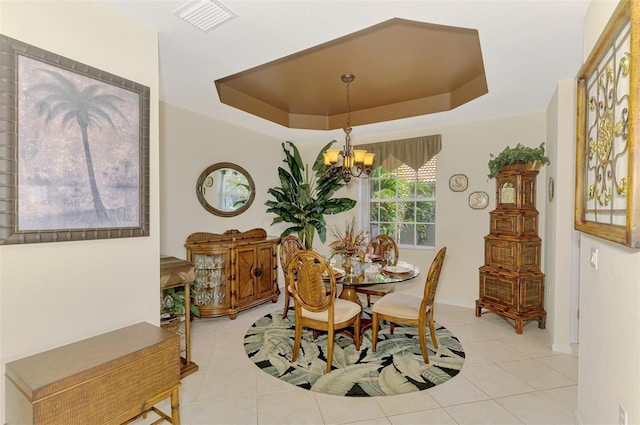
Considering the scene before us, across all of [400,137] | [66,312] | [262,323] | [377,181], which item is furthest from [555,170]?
[66,312]

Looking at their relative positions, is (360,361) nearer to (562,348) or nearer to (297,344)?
(297,344)

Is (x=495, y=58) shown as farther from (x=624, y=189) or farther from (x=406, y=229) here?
(x=406, y=229)

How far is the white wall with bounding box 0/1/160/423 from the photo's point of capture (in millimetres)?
1502

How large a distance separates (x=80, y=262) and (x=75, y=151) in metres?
0.63

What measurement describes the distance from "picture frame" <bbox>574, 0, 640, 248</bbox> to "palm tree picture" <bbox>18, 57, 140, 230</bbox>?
8.21ft

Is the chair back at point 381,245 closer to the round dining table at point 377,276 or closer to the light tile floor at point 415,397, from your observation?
the round dining table at point 377,276

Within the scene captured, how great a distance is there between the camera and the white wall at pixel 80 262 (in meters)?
1.50

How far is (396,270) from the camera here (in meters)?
3.04

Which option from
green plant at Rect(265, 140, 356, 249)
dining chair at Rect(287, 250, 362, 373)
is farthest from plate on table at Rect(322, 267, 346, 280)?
green plant at Rect(265, 140, 356, 249)

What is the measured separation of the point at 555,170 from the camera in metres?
2.98

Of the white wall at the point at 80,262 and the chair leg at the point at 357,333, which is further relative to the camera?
the chair leg at the point at 357,333

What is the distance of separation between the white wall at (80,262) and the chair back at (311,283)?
107 centimetres

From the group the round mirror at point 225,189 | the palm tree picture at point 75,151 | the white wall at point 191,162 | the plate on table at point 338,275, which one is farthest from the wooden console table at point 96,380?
the round mirror at point 225,189

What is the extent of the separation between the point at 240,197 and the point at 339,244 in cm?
198
